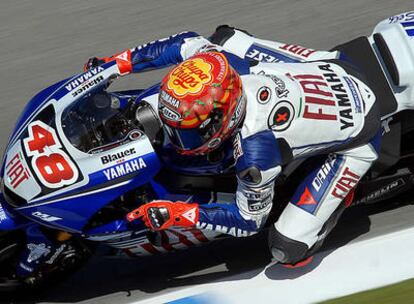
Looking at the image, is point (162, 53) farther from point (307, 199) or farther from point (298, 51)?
point (307, 199)

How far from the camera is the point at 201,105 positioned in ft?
17.4

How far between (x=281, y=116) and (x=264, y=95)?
169 mm

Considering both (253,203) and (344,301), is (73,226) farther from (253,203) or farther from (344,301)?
(344,301)

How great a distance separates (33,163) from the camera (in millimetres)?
5582

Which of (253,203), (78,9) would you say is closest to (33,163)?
(253,203)

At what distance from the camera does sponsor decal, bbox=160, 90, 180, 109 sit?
532 cm

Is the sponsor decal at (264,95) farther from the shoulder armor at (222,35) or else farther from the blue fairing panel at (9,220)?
the blue fairing panel at (9,220)

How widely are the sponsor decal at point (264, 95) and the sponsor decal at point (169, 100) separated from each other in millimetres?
591

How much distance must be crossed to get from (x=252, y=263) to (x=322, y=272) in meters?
0.57

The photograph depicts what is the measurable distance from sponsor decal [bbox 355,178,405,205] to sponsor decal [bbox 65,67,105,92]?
208cm

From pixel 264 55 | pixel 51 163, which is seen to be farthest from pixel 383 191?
pixel 51 163

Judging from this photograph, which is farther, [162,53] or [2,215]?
[162,53]

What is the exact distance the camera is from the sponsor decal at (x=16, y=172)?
5.59 metres

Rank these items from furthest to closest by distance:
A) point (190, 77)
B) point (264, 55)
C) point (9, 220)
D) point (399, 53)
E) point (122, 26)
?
point (122, 26), point (264, 55), point (399, 53), point (9, 220), point (190, 77)
